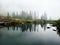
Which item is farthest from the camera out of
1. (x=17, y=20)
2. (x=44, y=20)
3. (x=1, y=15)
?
Result: (x=44, y=20)

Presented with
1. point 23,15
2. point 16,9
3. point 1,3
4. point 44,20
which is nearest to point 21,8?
point 16,9

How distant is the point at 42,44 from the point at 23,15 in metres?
2.29

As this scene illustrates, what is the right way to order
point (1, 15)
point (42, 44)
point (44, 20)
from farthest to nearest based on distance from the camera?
point (44, 20), point (1, 15), point (42, 44)

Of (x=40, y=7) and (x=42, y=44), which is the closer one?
(x=42, y=44)

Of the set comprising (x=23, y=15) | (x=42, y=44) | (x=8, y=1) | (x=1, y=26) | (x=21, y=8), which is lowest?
(x=42, y=44)

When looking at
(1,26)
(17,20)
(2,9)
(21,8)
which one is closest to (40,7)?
(21,8)

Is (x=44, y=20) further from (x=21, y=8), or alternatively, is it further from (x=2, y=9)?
(x=2, y=9)

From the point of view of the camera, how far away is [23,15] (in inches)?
221

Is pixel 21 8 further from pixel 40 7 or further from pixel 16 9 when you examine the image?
pixel 40 7

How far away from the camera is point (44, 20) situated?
587 centimetres

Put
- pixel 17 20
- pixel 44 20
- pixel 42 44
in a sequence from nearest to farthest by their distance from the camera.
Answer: pixel 42 44, pixel 17 20, pixel 44 20

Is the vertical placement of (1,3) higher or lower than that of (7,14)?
higher

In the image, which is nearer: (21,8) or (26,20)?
(21,8)

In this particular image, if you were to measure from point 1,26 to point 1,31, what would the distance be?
0.30 metres
